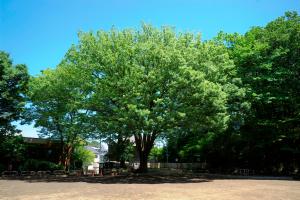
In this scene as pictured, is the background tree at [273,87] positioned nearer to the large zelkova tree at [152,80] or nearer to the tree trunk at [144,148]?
the large zelkova tree at [152,80]

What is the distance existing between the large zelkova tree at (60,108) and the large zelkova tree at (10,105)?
1347 mm

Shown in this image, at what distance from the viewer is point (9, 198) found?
1488cm

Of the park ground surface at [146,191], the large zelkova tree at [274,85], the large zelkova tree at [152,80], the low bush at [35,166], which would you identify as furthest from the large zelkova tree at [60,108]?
the large zelkova tree at [274,85]

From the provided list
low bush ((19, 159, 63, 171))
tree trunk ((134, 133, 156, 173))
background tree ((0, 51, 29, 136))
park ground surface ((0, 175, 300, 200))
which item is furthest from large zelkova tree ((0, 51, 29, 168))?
park ground surface ((0, 175, 300, 200))

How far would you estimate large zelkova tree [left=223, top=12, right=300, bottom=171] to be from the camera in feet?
116

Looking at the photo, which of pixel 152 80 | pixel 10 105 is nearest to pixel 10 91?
pixel 10 105

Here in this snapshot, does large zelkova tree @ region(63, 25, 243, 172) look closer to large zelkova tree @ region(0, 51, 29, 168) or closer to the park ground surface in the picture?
the park ground surface

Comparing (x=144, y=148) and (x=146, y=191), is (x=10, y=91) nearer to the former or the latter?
(x=144, y=148)

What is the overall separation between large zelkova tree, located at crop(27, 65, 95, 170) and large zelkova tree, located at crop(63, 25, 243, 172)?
4.24ft

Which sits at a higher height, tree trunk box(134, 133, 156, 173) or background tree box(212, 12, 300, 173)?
background tree box(212, 12, 300, 173)

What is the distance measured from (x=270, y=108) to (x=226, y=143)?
22.6 feet

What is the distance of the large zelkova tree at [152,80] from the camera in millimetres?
26438

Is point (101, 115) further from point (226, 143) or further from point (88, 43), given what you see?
point (226, 143)

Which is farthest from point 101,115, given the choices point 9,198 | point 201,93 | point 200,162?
point 200,162
